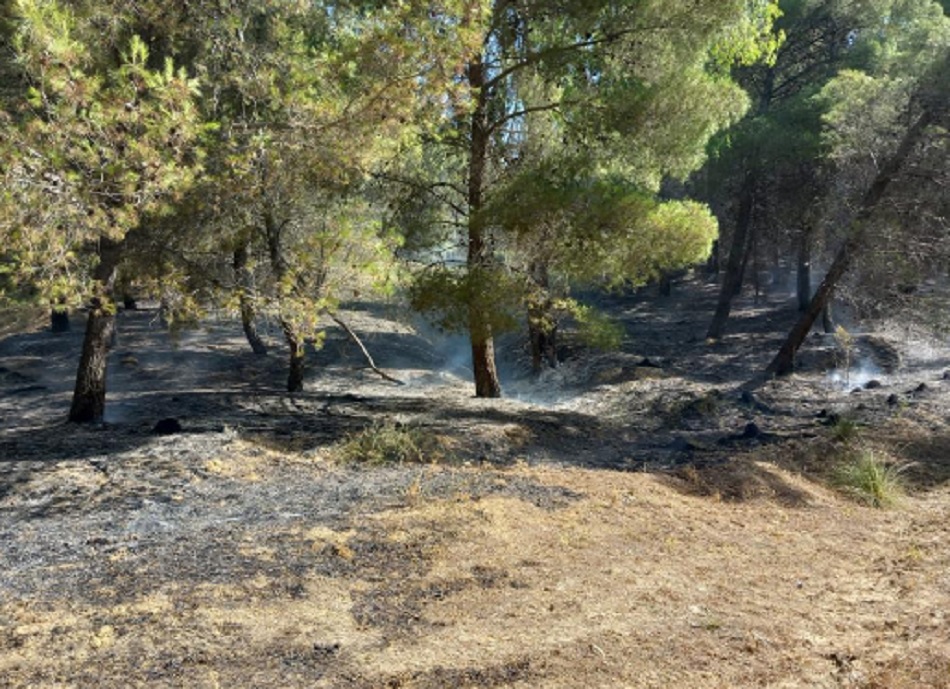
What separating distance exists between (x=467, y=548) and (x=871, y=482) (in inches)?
206

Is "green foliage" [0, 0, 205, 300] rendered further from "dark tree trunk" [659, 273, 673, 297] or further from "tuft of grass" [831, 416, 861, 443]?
"dark tree trunk" [659, 273, 673, 297]

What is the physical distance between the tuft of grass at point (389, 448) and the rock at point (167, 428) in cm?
214

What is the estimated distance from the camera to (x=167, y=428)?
9.21 meters

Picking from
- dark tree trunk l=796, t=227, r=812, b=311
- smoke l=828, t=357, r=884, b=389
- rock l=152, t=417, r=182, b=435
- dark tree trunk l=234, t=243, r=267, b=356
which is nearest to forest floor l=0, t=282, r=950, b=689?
rock l=152, t=417, r=182, b=435

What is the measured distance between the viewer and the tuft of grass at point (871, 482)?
8250 millimetres

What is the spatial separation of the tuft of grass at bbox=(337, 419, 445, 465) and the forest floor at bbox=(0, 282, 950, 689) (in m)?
0.11

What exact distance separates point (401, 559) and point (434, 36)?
17.8ft

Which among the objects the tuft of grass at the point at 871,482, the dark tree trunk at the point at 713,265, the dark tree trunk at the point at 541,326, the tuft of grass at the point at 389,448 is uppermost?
the dark tree trunk at the point at 713,265

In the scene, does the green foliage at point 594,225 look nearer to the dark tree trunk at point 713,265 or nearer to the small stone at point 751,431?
the small stone at point 751,431

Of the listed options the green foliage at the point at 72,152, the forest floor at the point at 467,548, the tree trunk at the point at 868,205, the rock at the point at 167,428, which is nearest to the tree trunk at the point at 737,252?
the tree trunk at the point at 868,205

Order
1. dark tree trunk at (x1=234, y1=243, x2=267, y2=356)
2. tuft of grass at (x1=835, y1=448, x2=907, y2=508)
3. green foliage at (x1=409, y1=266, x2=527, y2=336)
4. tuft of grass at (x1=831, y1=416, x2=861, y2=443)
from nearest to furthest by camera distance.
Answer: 1. tuft of grass at (x1=835, y1=448, x2=907, y2=508)
2. dark tree trunk at (x1=234, y1=243, x2=267, y2=356)
3. green foliage at (x1=409, y1=266, x2=527, y2=336)
4. tuft of grass at (x1=831, y1=416, x2=861, y2=443)

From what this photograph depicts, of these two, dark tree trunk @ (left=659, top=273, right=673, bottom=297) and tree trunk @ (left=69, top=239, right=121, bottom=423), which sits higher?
dark tree trunk @ (left=659, top=273, right=673, bottom=297)

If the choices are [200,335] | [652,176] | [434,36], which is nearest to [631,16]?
[652,176]

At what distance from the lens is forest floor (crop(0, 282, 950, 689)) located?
13.2 ft
